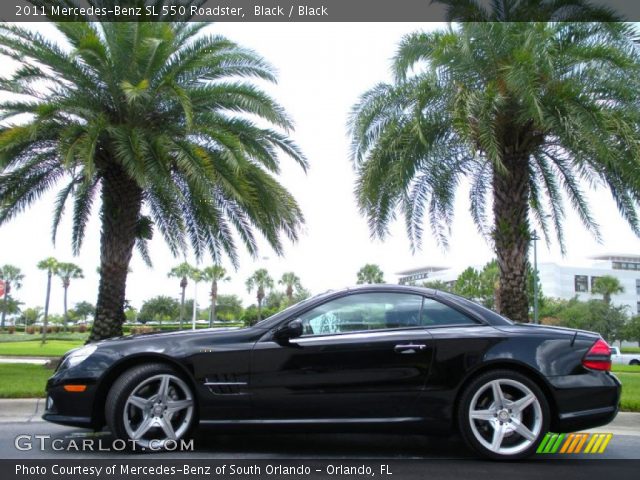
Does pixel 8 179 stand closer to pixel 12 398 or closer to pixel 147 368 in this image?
pixel 12 398

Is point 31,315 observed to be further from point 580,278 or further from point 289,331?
point 289,331

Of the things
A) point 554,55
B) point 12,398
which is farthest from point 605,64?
point 12,398

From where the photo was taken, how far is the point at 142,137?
12055mm

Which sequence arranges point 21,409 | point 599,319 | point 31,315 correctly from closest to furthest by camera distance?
point 21,409
point 599,319
point 31,315

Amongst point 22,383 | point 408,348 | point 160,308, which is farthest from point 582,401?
point 160,308

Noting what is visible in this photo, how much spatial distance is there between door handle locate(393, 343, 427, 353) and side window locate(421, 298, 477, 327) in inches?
9.8

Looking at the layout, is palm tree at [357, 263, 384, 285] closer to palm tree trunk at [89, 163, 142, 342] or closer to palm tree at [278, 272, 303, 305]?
palm tree at [278, 272, 303, 305]

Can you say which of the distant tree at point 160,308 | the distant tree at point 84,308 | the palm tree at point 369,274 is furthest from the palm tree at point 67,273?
the palm tree at point 369,274

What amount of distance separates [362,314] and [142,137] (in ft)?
26.5

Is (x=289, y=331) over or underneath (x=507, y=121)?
underneath

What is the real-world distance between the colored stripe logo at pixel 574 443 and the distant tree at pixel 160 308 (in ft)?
284

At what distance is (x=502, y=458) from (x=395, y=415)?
2.93 feet

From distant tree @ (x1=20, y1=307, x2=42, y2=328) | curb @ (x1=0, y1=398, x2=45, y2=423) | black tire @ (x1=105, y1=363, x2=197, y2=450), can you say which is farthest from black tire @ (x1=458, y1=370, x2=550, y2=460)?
distant tree @ (x1=20, y1=307, x2=42, y2=328)

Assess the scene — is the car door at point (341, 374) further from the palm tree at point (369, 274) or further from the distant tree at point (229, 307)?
the distant tree at point (229, 307)
